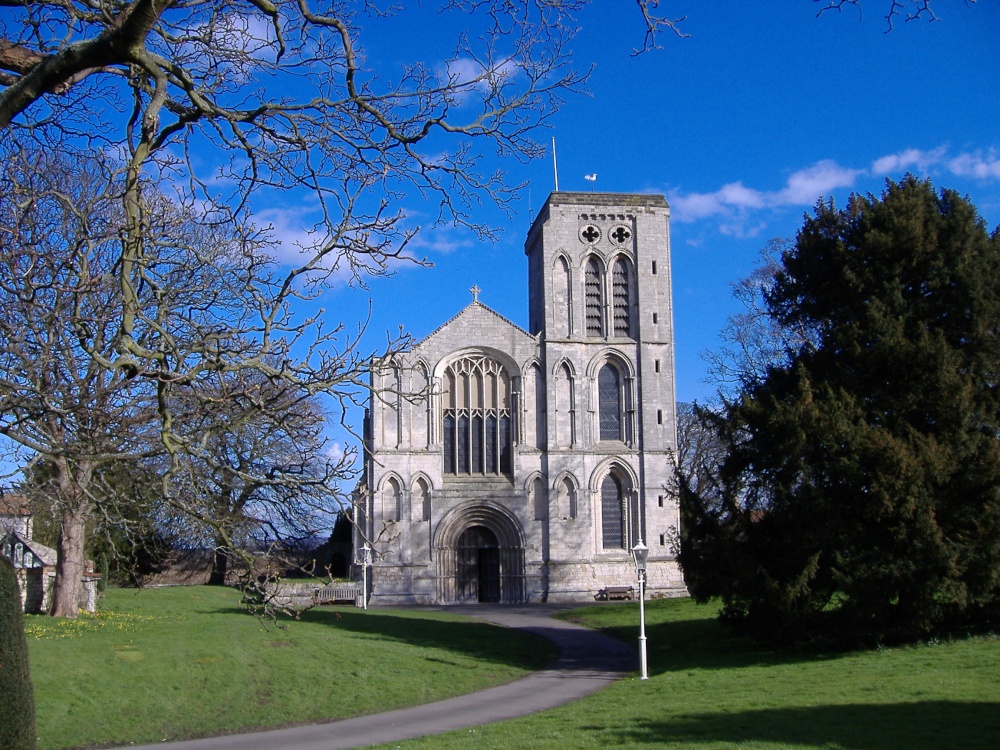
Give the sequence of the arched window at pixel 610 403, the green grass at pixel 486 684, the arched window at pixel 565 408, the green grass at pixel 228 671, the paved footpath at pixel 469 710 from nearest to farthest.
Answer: the green grass at pixel 486 684 < the paved footpath at pixel 469 710 < the green grass at pixel 228 671 < the arched window at pixel 565 408 < the arched window at pixel 610 403

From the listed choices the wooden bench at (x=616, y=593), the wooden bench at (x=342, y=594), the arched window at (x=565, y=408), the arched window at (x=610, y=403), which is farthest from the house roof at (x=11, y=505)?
the arched window at (x=610, y=403)

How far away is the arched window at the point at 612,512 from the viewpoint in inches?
1505

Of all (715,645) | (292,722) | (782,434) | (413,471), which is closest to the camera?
(292,722)

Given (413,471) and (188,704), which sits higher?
(413,471)

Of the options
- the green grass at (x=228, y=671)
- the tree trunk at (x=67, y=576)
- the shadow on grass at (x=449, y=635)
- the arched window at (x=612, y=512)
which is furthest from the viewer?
the arched window at (x=612, y=512)

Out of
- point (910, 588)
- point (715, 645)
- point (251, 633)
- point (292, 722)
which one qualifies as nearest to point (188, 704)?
point (292, 722)

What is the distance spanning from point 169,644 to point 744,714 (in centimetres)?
1169

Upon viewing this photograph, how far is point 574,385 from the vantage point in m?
38.8

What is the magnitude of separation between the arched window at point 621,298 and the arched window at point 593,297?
1.75 feet

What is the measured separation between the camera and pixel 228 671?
1717cm

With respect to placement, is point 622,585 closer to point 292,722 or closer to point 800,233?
point 800,233

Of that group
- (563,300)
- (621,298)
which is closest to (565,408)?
(563,300)

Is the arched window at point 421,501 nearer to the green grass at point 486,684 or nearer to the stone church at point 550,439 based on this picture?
the stone church at point 550,439

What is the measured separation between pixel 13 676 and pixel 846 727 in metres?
8.53
